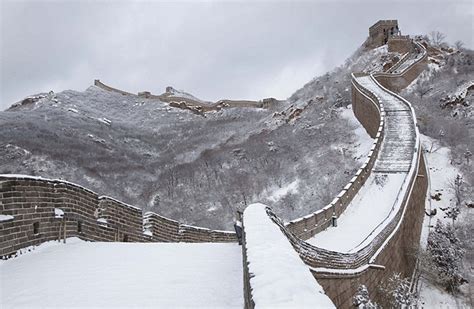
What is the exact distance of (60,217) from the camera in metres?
9.11

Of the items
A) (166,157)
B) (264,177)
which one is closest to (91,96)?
(166,157)

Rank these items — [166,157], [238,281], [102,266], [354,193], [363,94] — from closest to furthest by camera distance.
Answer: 1. [238,281]
2. [102,266]
3. [354,193]
4. [363,94]
5. [166,157]

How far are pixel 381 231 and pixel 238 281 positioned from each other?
28.6 ft

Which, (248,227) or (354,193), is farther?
(354,193)

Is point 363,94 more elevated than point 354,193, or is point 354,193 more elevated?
point 363,94

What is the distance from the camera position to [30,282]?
19.5 ft

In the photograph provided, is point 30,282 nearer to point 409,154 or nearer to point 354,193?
point 354,193

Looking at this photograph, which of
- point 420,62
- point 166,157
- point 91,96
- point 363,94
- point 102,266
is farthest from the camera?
point 91,96

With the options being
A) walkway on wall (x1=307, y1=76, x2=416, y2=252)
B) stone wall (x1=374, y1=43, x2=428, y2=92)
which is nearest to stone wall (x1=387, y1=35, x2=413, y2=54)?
stone wall (x1=374, y1=43, x2=428, y2=92)

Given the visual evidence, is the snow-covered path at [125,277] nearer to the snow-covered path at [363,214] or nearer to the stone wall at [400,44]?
the snow-covered path at [363,214]

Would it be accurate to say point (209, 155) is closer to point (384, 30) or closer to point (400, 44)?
point (400, 44)

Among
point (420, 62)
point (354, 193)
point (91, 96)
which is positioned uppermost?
point (91, 96)

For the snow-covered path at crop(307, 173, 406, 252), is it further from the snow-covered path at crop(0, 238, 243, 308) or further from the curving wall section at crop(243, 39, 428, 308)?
the snow-covered path at crop(0, 238, 243, 308)

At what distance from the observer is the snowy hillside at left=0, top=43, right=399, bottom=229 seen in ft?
105
